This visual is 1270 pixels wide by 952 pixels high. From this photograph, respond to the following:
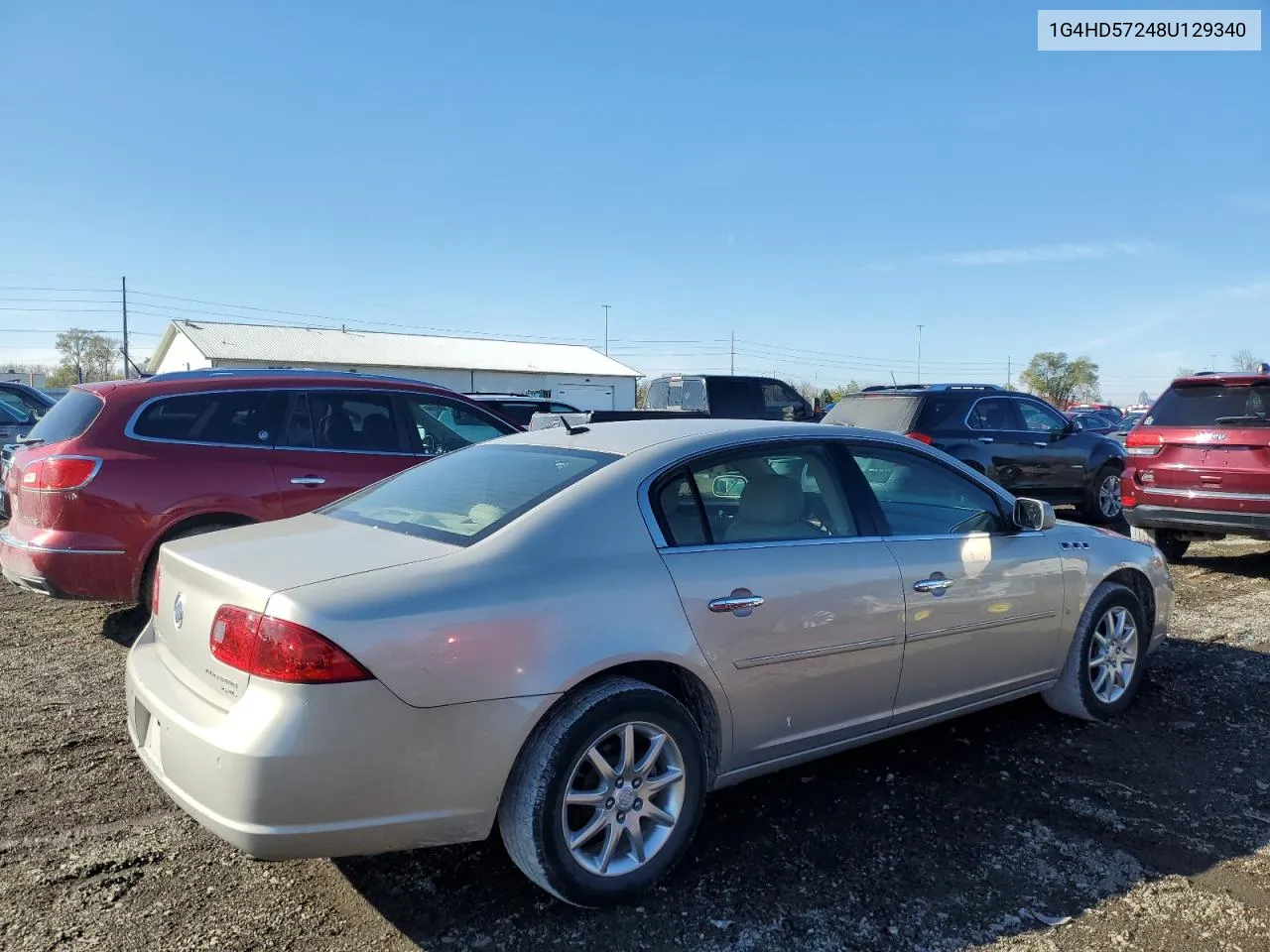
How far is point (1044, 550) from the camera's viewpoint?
4262 millimetres

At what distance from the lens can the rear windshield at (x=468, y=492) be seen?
10.2 ft

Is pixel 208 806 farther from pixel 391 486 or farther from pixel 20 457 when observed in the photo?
pixel 20 457

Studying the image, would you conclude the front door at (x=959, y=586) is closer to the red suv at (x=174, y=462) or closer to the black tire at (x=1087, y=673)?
the black tire at (x=1087, y=673)

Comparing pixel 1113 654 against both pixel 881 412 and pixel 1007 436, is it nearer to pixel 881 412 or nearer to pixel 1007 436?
pixel 881 412

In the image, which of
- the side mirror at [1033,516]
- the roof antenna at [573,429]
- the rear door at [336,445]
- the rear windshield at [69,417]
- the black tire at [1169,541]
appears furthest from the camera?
the black tire at [1169,541]

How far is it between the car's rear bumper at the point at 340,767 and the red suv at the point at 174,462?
301cm

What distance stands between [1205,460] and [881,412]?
3.22 m

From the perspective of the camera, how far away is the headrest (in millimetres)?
3527

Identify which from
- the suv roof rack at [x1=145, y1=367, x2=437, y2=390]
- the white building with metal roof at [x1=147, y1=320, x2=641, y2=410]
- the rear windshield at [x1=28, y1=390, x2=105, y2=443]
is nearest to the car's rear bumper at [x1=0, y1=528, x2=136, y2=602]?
the rear windshield at [x1=28, y1=390, x2=105, y2=443]

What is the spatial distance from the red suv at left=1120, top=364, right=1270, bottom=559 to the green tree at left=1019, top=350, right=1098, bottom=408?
70758mm

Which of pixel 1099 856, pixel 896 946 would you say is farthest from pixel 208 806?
pixel 1099 856

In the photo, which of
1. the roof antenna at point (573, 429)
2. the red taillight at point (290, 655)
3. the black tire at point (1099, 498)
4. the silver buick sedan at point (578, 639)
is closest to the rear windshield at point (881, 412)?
the black tire at point (1099, 498)

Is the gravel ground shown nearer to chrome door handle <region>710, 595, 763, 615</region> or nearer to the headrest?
chrome door handle <region>710, 595, 763, 615</region>

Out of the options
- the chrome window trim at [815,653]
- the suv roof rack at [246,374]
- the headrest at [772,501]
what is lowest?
the chrome window trim at [815,653]
